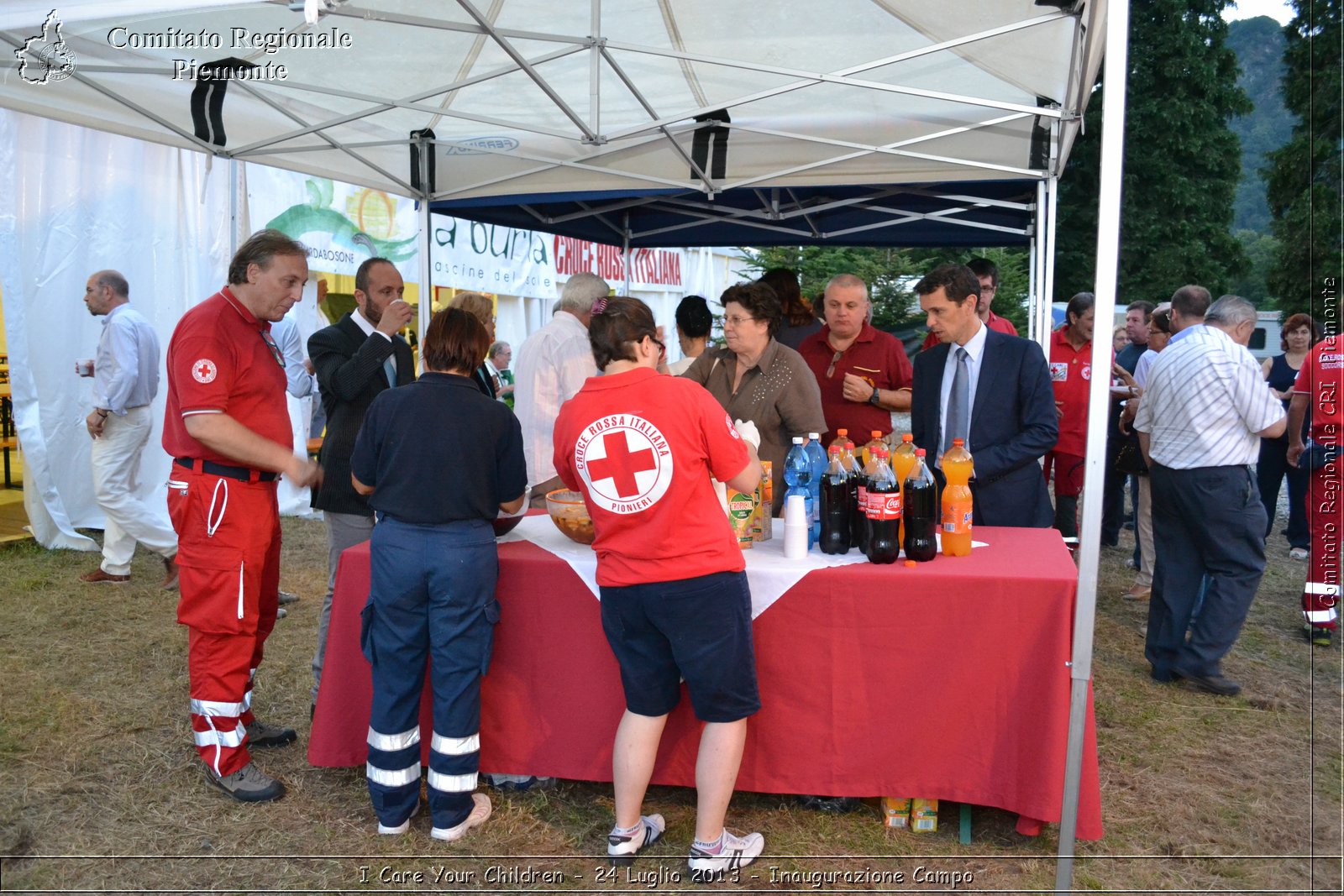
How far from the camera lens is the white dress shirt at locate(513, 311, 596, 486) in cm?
371

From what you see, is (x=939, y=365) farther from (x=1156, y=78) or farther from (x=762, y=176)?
(x=1156, y=78)

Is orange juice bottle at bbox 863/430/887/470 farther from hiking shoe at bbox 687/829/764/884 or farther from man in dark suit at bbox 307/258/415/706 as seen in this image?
man in dark suit at bbox 307/258/415/706

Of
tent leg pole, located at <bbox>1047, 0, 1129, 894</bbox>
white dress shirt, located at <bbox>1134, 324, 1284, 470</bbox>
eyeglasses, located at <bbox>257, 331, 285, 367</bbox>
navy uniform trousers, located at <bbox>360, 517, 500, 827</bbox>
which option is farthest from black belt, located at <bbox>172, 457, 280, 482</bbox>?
white dress shirt, located at <bbox>1134, 324, 1284, 470</bbox>

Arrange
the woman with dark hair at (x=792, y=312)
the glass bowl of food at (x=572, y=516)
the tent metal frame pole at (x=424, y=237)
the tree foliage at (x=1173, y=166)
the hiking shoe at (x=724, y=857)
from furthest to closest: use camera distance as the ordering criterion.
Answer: the tree foliage at (x=1173, y=166)
the tent metal frame pole at (x=424, y=237)
the woman with dark hair at (x=792, y=312)
the glass bowl of food at (x=572, y=516)
the hiking shoe at (x=724, y=857)

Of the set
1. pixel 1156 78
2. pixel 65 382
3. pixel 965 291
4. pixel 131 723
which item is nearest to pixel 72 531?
pixel 65 382

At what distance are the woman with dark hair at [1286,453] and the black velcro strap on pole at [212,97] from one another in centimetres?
632

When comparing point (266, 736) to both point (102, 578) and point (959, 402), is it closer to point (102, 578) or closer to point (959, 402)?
point (959, 402)

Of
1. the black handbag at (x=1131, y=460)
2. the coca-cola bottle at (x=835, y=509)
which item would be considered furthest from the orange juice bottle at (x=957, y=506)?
the black handbag at (x=1131, y=460)

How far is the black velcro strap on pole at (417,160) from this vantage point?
5.50 meters

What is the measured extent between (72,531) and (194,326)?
4.44 metres

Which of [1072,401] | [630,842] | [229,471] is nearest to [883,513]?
[630,842]

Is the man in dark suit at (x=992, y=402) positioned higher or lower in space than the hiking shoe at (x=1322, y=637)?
higher

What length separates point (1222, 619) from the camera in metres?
4.04

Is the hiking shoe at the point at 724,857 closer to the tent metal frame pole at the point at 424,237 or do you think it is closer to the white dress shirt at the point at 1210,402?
the white dress shirt at the point at 1210,402
